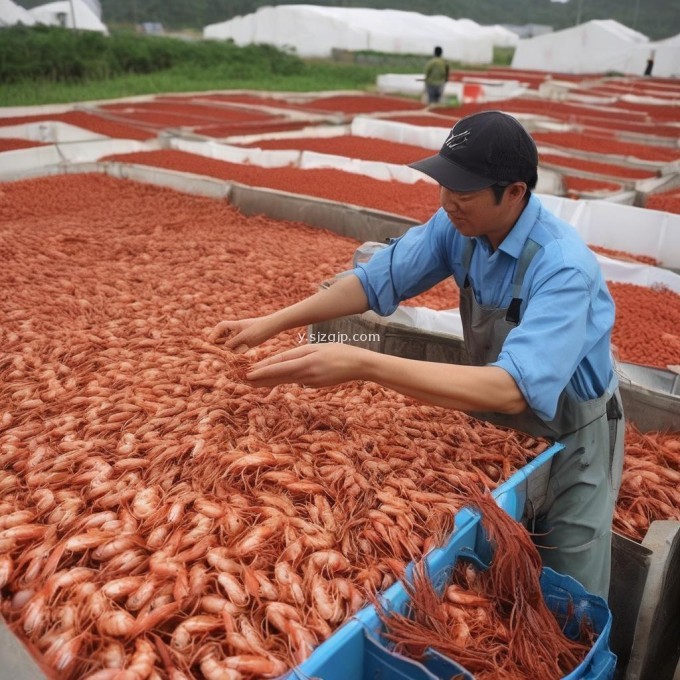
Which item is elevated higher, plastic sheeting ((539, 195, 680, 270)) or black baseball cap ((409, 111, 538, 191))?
black baseball cap ((409, 111, 538, 191))

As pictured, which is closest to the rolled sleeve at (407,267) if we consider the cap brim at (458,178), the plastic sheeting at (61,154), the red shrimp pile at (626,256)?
the cap brim at (458,178)

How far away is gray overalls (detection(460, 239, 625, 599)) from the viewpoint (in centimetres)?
263

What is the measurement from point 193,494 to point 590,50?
150 feet

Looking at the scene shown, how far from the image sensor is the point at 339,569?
1958mm

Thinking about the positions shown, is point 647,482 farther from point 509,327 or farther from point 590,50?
point 590,50

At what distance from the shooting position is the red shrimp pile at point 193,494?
171 cm

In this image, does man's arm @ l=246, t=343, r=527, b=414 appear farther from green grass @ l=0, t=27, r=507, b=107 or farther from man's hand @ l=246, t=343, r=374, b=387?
green grass @ l=0, t=27, r=507, b=107

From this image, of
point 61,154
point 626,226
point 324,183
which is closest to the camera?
point 626,226

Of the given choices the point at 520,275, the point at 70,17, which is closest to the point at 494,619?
the point at 520,275

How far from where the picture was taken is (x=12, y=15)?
89.3ft

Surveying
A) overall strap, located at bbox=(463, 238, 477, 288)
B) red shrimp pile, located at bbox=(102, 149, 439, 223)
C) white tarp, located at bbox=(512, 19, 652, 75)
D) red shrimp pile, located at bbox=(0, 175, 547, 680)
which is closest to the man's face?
overall strap, located at bbox=(463, 238, 477, 288)

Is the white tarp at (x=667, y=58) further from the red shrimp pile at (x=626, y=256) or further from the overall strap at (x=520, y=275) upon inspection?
the overall strap at (x=520, y=275)

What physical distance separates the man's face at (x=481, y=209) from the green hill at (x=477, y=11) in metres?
41.1

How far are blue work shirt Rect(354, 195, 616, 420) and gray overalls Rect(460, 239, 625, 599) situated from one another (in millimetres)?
79
